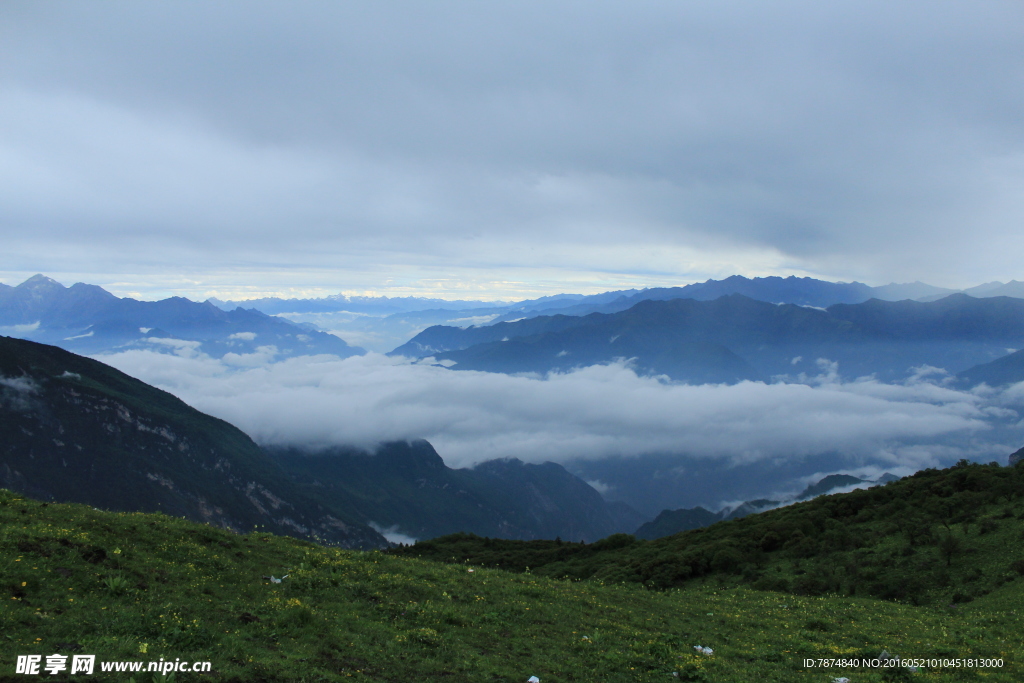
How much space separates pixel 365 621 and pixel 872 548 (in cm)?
4465

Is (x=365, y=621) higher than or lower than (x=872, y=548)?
higher

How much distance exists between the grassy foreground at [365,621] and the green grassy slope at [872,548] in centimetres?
998

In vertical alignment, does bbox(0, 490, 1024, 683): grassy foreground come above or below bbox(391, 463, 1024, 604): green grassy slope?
above

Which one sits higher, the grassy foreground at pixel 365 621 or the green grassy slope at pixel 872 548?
the grassy foreground at pixel 365 621

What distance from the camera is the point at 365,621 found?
1622 centimetres

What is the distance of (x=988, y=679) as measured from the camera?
14.9m

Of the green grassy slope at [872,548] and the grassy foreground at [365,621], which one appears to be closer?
the grassy foreground at [365,621]

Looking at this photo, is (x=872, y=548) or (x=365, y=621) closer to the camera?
(x=365, y=621)

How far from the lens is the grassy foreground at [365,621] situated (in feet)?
40.7

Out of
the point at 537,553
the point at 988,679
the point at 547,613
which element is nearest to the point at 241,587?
the point at 547,613

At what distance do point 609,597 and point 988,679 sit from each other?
44.1ft

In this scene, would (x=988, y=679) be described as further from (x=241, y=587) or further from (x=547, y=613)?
(x=241, y=587)

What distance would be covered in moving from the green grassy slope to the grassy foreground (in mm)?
9977

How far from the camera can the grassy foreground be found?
1239cm
